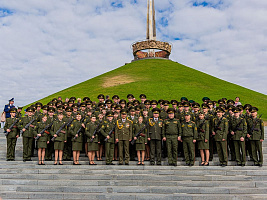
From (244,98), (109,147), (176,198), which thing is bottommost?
(176,198)

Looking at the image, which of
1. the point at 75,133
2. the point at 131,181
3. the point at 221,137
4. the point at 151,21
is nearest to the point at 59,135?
the point at 75,133

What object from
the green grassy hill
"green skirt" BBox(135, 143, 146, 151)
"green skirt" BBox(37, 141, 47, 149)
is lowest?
"green skirt" BBox(135, 143, 146, 151)

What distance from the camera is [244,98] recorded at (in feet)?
96.4

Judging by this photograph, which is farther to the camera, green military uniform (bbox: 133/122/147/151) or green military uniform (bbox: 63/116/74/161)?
green military uniform (bbox: 63/116/74/161)

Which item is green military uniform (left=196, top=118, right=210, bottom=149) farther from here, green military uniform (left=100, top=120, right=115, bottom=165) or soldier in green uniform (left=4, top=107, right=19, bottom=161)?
soldier in green uniform (left=4, top=107, right=19, bottom=161)

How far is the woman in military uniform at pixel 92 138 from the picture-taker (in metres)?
8.86

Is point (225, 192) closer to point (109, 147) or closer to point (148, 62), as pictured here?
point (109, 147)

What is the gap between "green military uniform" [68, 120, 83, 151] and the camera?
8953 mm

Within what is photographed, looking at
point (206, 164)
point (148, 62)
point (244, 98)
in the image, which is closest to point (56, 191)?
point (206, 164)

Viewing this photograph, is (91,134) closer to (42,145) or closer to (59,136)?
(59,136)

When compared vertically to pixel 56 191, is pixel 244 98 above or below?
above

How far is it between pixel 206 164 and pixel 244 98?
23.4 meters

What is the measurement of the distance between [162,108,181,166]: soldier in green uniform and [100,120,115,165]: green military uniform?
6.05ft

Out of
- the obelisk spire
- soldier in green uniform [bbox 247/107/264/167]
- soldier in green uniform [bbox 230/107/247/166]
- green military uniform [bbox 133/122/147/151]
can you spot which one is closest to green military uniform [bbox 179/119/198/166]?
green military uniform [bbox 133/122/147/151]
